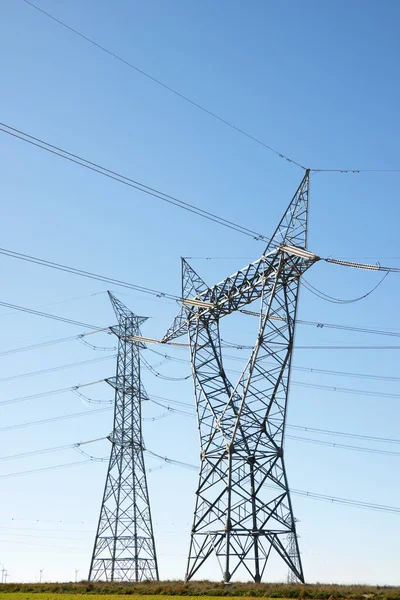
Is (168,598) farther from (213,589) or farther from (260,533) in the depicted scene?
(260,533)

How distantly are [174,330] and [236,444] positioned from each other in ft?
28.8

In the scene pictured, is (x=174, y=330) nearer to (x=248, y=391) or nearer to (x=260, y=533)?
(x=248, y=391)

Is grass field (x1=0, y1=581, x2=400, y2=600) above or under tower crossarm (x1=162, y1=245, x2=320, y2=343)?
under

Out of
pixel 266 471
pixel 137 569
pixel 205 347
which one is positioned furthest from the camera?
pixel 137 569

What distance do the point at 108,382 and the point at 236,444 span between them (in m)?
19.4

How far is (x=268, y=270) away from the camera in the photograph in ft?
111

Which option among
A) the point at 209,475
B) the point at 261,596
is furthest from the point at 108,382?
→ the point at 261,596

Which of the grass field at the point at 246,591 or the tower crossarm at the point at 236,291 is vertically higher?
the tower crossarm at the point at 236,291

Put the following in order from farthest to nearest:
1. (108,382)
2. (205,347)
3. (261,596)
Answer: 1. (108,382)
2. (205,347)
3. (261,596)

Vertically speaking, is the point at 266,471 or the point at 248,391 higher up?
the point at 248,391

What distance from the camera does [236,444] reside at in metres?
33.2

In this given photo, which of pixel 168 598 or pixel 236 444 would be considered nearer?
pixel 168 598

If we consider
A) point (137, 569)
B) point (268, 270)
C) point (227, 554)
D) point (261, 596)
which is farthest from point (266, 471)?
point (137, 569)

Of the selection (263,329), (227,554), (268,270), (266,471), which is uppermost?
(268,270)
